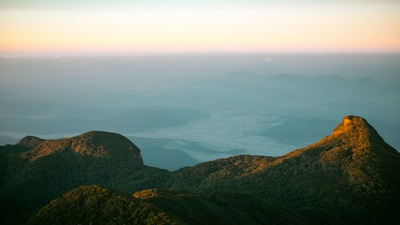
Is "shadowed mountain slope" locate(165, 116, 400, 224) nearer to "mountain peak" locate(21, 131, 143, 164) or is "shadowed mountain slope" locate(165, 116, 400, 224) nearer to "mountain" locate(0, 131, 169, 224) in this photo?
"mountain" locate(0, 131, 169, 224)

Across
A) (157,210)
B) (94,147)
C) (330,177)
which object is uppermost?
(157,210)

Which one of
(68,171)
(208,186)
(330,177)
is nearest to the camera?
(330,177)

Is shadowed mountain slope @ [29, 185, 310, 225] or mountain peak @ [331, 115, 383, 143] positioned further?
mountain peak @ [331, 115, 383, 143]

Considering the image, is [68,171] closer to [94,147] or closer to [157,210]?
[94,147]

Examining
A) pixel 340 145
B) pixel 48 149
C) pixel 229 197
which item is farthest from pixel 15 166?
pixel 340 145

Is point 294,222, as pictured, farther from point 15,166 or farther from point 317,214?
point 15,166

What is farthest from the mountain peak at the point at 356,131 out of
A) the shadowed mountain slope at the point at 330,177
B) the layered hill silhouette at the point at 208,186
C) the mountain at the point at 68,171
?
the mountain at the point at 68,171

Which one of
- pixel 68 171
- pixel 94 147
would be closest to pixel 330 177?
pixel 94 147

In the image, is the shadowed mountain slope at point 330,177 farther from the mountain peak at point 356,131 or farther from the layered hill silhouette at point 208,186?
the layered hill silhouette at point 208,186

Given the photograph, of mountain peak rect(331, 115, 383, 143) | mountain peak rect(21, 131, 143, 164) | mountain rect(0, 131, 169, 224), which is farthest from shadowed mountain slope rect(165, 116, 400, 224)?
mountain peak rect(21, 131, 143, 164)
